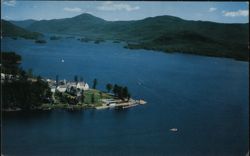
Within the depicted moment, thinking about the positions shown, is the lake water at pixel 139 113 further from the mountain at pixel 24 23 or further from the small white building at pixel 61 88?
the mountain at pixel 24 23

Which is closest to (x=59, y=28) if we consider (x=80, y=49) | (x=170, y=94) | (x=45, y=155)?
(x=80, y=49)

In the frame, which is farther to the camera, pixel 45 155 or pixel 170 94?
pixel 170 94

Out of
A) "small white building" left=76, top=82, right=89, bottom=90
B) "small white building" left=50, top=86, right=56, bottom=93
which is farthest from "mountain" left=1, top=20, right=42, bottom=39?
"small white building" left=76, top=82, right=89, bottom=90

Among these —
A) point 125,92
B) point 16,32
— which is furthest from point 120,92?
point 16,32

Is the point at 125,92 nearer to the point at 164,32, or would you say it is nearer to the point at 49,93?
the point at 49,93

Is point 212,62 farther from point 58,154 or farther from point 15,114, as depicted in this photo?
point 58,154

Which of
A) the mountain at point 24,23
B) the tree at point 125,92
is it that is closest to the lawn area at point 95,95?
the tree at point 125,92
